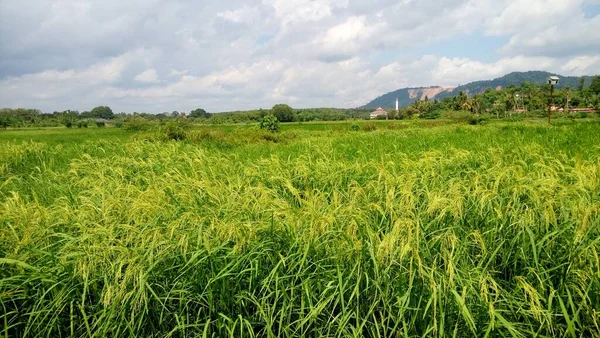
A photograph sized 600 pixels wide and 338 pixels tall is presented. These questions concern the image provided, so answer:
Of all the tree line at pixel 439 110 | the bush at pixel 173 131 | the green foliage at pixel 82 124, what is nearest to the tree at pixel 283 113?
the tree line at pixel 439 110

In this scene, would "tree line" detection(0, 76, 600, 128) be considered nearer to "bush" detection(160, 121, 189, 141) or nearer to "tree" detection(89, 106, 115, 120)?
"tree" detection(89, 106, 115, 120)

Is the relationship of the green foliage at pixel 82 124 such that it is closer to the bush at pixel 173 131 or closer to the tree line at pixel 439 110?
the tree line at pixel 439 110

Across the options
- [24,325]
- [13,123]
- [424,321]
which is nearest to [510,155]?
[424,321]

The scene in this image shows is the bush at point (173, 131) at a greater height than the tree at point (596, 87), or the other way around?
the tree at point (596, 87)

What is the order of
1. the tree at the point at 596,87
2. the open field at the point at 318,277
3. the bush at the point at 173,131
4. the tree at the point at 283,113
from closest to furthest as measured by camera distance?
1. the open field at the point at 318,277
2. the bush at the point at 173,131
3. the tree at the point at 283,113
4. the tree at the point at 596,87

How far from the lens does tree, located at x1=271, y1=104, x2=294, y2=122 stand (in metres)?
65.3

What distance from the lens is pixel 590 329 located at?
83.5 inches

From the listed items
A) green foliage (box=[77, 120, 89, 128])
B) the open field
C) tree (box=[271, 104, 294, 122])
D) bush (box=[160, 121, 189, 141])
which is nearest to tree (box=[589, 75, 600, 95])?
tree (box=[271, 104, 294, 122])

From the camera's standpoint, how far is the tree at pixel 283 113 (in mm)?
65312

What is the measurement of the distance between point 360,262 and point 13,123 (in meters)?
58.9

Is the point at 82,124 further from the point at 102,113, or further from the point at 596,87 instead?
the point at 596,87

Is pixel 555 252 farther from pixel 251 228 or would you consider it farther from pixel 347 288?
pixel 251 228

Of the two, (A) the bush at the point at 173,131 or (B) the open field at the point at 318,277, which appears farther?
(A) the bush at the point at 173,131

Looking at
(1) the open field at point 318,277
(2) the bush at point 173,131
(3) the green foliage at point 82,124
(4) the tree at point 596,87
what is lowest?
(1) the open field at point 318,277
